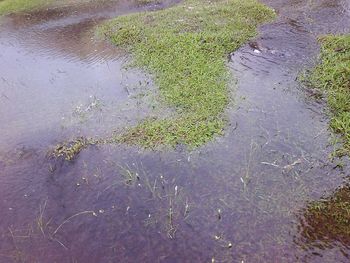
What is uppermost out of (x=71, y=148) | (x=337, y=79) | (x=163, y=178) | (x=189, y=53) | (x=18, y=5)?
(x=18, y=5)

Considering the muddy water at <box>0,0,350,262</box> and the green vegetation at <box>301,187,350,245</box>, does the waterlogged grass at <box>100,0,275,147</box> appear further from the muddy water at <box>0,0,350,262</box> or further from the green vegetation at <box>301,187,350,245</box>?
the green vegetation at <box>301,187,350,245</box>

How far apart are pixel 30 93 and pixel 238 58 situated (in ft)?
21.8

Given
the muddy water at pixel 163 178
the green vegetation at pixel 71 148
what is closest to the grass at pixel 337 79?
the muddy water at pixel 163 178

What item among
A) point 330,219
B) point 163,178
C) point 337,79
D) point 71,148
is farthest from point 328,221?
point 71,148

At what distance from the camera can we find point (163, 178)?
26.7 feet

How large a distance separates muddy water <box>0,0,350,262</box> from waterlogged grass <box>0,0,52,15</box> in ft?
29.9

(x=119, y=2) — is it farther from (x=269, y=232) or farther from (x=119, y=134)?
(x=269, y=232)

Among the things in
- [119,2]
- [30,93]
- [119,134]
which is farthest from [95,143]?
[119,2]

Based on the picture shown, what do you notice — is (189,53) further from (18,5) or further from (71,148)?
(18,5)

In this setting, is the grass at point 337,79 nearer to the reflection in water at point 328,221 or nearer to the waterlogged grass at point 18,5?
the reflection in water at point 328,221

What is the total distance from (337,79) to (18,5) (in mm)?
17228

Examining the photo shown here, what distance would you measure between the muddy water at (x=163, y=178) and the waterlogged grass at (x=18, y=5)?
359 inches

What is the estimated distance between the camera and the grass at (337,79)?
913cm

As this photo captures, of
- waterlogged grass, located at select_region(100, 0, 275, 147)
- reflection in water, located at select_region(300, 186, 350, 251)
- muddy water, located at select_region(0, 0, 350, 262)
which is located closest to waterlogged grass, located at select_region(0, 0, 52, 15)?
waterlogged grass, located at select_region(100, 0, 275, 147)
